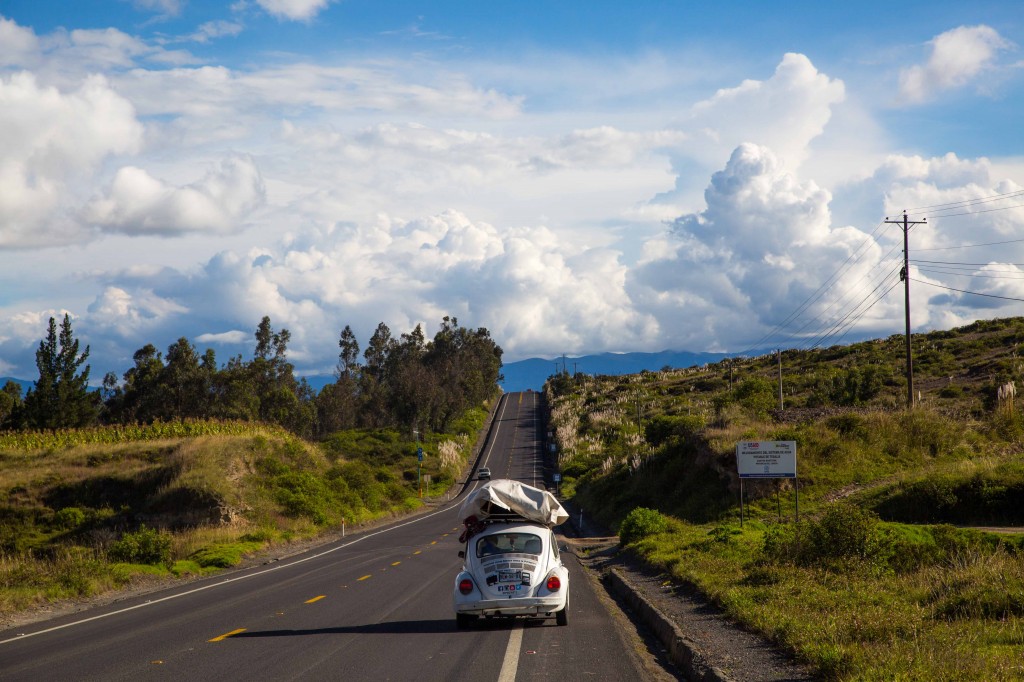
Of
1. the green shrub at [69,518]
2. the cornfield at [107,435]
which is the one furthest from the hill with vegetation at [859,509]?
the green shrub at [69,518]

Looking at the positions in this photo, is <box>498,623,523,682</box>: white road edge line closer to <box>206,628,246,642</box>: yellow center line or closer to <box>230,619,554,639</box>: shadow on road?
<box>230,619,554,639</box>: shadow on road

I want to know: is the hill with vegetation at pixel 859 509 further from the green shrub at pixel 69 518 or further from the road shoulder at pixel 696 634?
the green shrub at pixel 69 518

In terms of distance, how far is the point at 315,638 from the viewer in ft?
41.6

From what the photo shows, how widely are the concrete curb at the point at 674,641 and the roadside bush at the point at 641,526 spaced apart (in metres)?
9.50

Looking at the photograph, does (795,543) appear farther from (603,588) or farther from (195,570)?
(195,570)

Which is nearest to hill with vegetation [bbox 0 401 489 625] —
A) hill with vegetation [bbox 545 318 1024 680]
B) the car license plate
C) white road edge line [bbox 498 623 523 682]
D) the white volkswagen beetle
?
hill with vegetation [bbox 545 318 1024 680]

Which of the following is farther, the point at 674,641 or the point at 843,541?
the point at 843,541

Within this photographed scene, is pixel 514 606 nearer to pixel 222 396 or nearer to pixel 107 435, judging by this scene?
pixel 107 435

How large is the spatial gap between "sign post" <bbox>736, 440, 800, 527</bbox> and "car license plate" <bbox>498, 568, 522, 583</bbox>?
16478 millimetres

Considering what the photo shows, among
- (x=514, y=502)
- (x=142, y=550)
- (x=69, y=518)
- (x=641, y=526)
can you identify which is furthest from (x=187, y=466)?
(x=514, y=502)

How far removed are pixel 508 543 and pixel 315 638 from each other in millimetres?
3104

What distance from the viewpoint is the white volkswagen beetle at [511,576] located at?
1312cm

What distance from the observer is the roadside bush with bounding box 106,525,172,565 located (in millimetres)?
25156

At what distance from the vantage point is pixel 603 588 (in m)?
19.9
